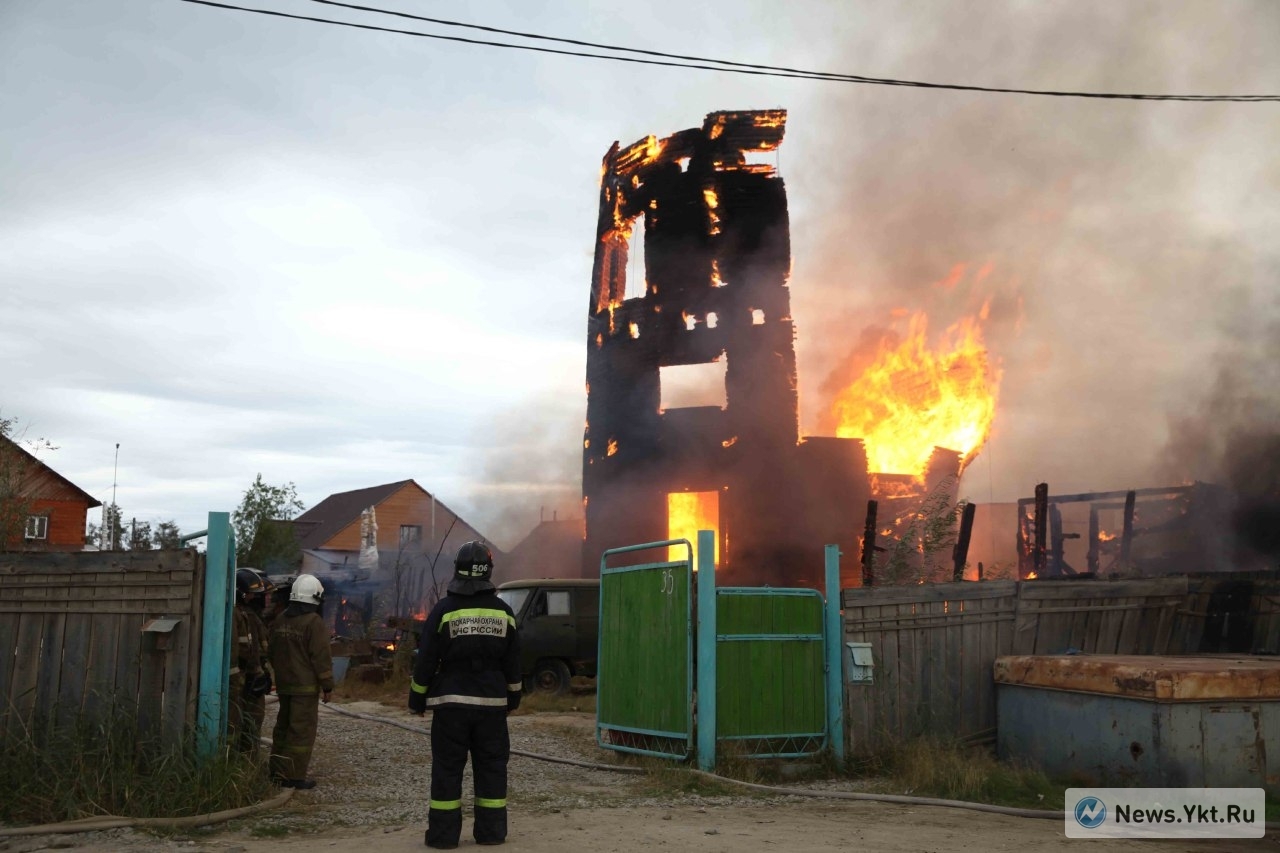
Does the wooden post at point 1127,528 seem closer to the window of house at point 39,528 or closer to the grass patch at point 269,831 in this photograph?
the grass patch at point 269,831

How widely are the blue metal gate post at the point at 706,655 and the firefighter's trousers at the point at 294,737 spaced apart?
3.12m

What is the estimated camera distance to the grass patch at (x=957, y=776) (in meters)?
7.75

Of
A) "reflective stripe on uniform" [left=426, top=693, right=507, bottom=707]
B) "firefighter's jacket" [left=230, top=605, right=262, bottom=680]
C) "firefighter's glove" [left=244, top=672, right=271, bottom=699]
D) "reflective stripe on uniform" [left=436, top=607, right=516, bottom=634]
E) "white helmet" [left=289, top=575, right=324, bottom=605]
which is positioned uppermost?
"white helmet" [left=289, top=575, right=324, bottom=605]

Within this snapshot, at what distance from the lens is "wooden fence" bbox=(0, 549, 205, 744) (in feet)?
22.7

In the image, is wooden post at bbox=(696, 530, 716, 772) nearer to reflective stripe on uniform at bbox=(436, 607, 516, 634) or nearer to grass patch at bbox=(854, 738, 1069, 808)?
grass patch at bbox=(854, 738, 1069, 808)

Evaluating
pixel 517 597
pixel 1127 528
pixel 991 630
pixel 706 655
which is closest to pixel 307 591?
pixel 706 655

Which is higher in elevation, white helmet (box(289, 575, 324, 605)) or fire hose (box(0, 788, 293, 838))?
white helmet (box(289, 575, 324, 605))

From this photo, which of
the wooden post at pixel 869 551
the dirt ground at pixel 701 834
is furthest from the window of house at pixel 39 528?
the dirt ground at pixel 701 834

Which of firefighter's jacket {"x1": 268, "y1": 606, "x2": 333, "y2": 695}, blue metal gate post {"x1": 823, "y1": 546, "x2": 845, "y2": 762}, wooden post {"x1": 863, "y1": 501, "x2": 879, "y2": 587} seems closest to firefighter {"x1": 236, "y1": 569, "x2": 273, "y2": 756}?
Answer: firefighter's jacket {"x1": 268, "y1": 606, "x2": 333, "y2": 695}

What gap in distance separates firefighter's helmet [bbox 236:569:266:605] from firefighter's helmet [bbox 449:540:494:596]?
2.83 meters

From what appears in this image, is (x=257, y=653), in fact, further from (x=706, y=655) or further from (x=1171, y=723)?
(x=1171, y=723)

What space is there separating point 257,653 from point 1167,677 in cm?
700

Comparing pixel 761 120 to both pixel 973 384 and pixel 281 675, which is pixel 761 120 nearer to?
pixel 973 384

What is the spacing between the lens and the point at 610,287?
27.8 metres
